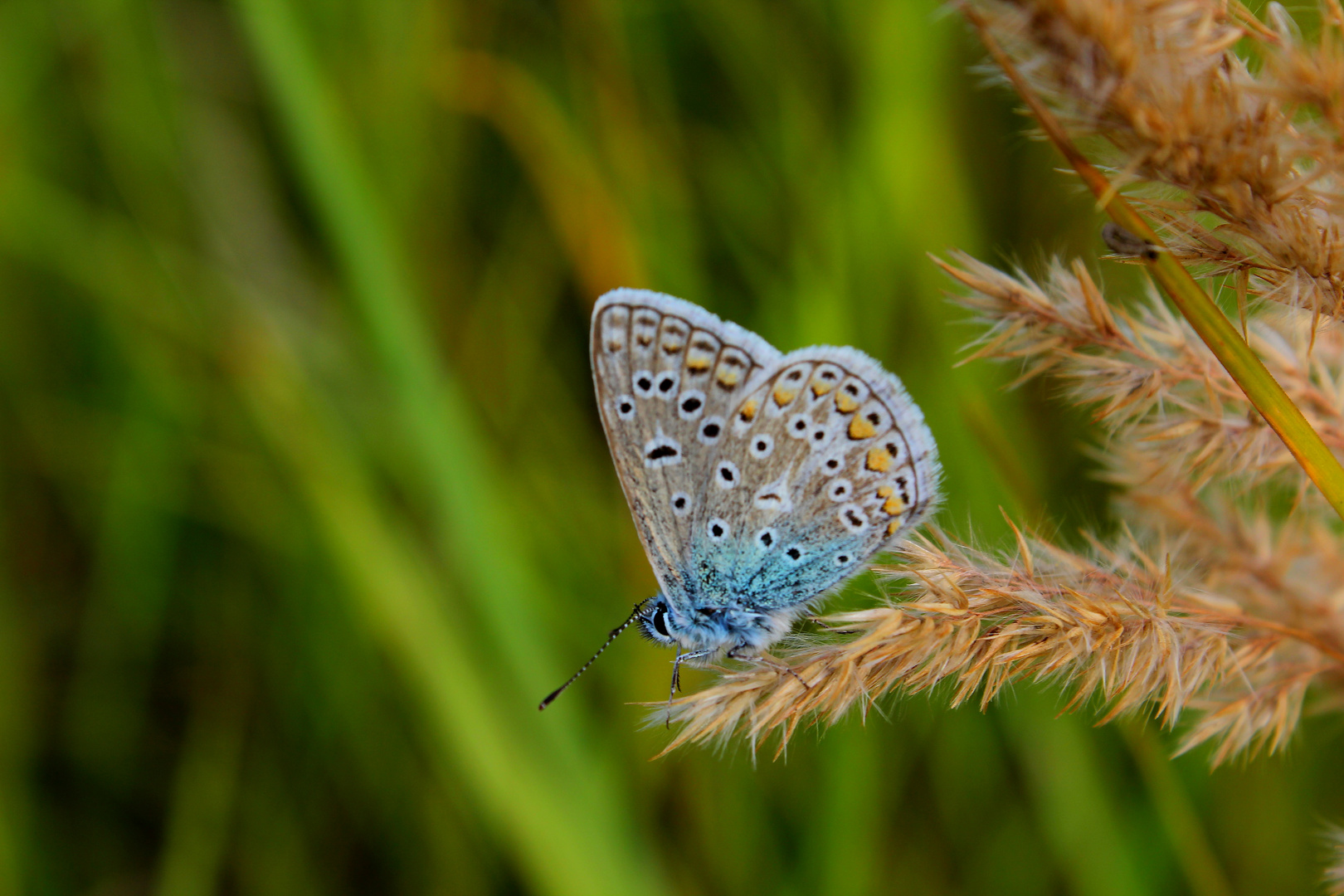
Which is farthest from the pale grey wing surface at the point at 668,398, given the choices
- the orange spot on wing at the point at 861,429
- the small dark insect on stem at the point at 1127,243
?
the small dark insect on stem at the point at 1127,243

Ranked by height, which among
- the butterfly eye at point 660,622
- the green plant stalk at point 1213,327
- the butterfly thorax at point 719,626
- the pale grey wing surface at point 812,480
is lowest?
the butterfly thorax at point 719,626

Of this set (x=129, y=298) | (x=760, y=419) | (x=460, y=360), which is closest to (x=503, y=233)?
(x=460, y=360)

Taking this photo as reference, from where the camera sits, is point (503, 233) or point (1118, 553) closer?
point (1118, 553)

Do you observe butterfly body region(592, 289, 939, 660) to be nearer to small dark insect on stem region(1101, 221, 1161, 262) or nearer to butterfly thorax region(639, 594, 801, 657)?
butterfly thorax region(639, 594, 801, 657)

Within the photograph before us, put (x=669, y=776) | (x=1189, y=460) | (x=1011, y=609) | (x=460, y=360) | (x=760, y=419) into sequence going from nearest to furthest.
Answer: (x=1011, y=609) < (x=1189, y=460) < (x=760, y=419) < (x=669, y=776) < (x=460, y=360)

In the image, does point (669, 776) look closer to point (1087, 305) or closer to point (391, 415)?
point (391, 415)

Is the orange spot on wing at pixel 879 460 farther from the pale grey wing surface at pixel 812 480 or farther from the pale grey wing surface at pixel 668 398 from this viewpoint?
the pale grey wing surface at pixel 668 398

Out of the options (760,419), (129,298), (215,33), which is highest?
(215,33)
